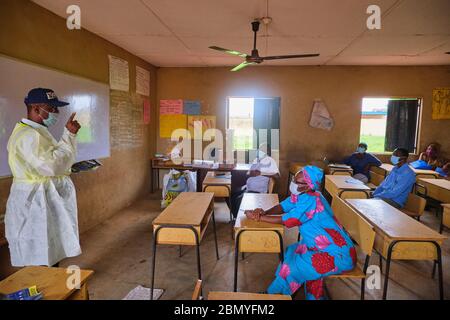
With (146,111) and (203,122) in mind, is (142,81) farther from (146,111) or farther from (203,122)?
(203,122)

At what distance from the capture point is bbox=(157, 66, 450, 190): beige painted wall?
609 cm

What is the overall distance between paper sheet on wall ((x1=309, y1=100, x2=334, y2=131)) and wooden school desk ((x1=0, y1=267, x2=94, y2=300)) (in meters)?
5.58

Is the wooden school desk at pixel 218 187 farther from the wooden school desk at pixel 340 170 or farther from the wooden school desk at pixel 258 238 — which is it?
the wooden school desk at pixel 340 170

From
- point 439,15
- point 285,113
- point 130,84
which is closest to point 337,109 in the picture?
point 285,113

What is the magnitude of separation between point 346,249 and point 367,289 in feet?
3.12

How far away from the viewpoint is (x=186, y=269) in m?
3.04

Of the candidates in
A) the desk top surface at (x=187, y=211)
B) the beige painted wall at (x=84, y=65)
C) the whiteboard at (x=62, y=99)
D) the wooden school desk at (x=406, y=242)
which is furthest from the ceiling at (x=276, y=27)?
the wooden school desk at (x=406, y=242)

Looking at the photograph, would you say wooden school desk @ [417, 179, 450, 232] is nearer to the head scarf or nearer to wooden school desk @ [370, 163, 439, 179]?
wooden school desk @ [370, 163, 439, 179]

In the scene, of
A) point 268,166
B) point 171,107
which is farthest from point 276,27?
point 171,107

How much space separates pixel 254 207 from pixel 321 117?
158 inches

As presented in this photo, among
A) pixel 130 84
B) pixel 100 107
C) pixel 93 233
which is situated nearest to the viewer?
pixel 93 233

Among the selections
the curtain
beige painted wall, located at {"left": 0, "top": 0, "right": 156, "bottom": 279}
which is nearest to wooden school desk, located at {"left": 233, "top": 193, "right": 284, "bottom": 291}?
beige painted wall, located at {"left": 0, "top": 0, "right": 156, "bottom": 279}

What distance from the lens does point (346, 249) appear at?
2117mm
